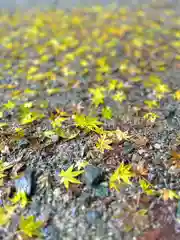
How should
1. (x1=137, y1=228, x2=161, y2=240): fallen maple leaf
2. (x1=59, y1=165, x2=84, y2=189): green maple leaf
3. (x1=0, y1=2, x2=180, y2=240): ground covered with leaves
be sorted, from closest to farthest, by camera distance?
1. (x1=137, y1=228, x2=161, y2=240): fallen maple leaf
2. (x1=0, y1=2, x2=180, y2=240): ground covered with leaves
3. (x1=59, y1=165, x2=84, y2=189): green maple leaf

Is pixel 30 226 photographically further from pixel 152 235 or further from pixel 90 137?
pixel 90 137

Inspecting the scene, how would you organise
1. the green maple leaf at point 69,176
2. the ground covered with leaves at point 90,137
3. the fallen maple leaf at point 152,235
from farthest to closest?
the green maple leaf at point 69,176 → the ground covered with leaves at point 90,137 → the fallen maple leaf at point 152,235

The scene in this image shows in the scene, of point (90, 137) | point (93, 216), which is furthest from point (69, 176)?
point (90, 137)

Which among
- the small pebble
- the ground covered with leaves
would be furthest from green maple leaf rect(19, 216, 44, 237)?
the small pebble

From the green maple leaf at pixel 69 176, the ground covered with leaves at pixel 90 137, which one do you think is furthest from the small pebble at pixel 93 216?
the green maple leaf at pixel 69 176

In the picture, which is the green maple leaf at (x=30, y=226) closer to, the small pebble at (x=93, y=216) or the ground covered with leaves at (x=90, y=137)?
the ground covered with leaves at (x=90, y=137)

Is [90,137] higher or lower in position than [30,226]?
higher

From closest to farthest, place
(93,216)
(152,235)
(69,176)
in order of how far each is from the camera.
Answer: (152,235) → (93,216) → (69,176)

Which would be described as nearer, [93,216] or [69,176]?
[93,216]

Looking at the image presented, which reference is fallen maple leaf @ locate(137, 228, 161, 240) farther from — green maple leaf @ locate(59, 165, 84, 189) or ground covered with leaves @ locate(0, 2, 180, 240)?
green maple leaf @ locate(59, 165, 84, 189)
